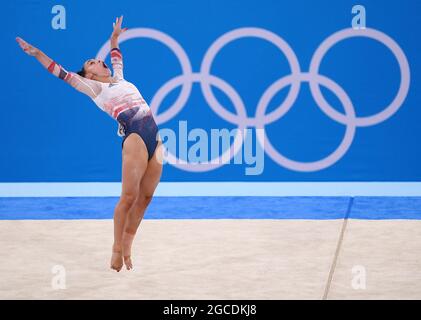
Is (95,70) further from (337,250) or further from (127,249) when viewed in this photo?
(337,250)

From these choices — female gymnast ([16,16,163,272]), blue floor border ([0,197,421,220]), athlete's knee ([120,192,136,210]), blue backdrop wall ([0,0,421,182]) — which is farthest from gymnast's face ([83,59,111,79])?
blue backdrop wall ([0,0,421,182])

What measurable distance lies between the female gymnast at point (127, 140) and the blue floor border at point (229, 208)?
6.48 feet

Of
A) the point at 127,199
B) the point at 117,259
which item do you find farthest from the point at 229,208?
the point at 127,199

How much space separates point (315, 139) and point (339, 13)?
4.78 feet

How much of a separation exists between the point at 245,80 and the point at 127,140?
12.1 ft

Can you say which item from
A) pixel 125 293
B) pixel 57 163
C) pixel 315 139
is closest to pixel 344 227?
pixel 315 139

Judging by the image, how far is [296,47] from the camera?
32.2 ft

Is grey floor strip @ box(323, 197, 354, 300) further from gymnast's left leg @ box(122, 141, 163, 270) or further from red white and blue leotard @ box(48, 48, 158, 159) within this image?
red white and blue leotard @ box(48, 48, 158, 159)

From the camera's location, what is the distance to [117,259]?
258 inches

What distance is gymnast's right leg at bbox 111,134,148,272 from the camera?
20.9 feet

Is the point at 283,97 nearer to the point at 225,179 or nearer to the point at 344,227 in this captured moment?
the point at 225,179

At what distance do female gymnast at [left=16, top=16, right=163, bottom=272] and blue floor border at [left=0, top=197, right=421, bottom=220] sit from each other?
1976 mm

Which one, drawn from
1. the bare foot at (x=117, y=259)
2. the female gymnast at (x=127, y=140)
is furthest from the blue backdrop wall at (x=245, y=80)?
the bare foot at (x=117, y=259)

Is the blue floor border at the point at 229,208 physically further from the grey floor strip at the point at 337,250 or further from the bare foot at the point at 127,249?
the bare foot at the point at 127,249
